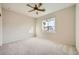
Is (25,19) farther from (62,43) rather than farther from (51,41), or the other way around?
(62,43)

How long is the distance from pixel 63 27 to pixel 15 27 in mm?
2096

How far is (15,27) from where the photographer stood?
4152 millimetres

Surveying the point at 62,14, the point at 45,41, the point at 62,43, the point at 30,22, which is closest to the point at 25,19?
the point at 30,22

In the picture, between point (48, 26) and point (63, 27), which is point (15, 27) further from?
point (63, 27)

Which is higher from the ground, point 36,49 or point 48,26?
point 48,26

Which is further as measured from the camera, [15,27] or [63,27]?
[15,27]

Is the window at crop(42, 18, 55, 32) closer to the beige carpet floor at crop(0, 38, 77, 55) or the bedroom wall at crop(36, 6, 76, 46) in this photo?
the bedroom wall at crop(36, 6, 76, 46)

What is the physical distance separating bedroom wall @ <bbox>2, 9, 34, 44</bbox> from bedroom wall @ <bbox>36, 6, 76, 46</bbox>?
1.64ft

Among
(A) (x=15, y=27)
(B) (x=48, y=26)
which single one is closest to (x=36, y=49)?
(B) (x=48, y=26)

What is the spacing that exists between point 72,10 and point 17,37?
8.20 feet

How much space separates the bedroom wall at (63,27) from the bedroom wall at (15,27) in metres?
0.50

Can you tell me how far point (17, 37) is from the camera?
4.02m

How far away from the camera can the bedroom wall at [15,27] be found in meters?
3.79

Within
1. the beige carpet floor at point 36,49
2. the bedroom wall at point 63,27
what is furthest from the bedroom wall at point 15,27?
the bedroom wall at point 63,27
